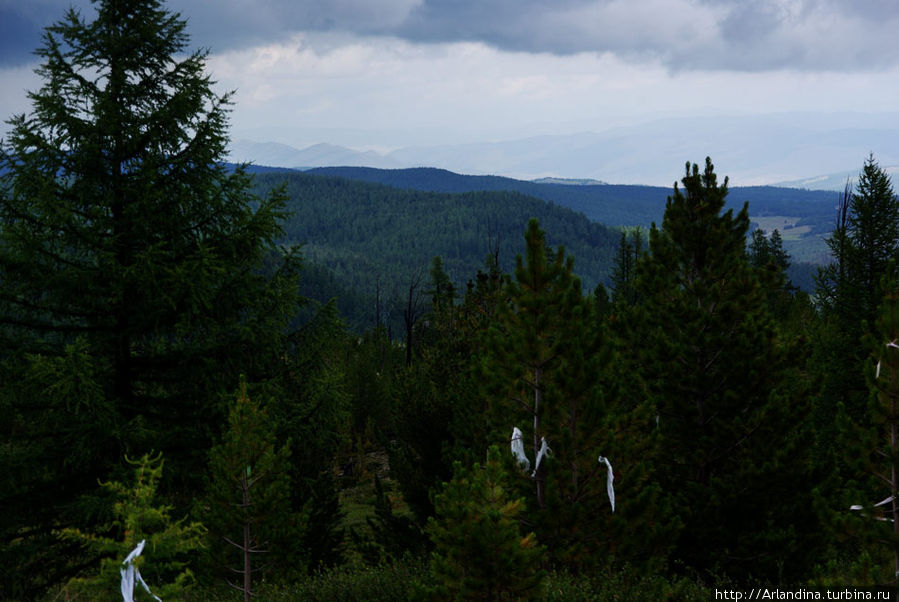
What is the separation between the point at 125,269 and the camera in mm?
10898

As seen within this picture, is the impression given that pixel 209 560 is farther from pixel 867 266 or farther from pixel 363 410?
pixel 363 410

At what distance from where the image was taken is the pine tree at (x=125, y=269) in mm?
11000

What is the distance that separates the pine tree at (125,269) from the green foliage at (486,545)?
6.85 m

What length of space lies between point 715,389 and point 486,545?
717 cm

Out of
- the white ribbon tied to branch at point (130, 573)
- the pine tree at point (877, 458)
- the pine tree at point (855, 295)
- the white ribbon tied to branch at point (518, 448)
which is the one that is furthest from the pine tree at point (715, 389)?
the pine tree at point (855, 295)

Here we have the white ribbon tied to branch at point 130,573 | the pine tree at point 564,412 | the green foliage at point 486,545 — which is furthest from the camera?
the pine tree at point 564,412

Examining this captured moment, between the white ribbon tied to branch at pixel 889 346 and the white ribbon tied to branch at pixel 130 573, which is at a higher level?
the white ribbon tied to branch at pixel 889 346

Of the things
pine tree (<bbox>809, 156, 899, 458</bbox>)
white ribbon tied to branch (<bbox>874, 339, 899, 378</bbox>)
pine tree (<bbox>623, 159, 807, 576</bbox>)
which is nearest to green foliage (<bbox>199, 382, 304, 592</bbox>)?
pine tree (<bbox>623, 159, 807, 576</bbox>)

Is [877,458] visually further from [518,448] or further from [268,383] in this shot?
[268,383]

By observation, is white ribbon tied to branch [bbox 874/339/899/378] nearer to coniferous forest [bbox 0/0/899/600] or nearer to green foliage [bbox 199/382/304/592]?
coniferous forest [bbox 0/0/899/600]

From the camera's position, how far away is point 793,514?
10.7 metres

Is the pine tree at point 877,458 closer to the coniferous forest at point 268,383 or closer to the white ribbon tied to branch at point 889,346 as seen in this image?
the white ribbon tied to branch at point 889,346

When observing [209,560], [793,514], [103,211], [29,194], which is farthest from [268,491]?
[793,514]

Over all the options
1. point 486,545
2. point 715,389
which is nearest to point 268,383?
point 486,545
